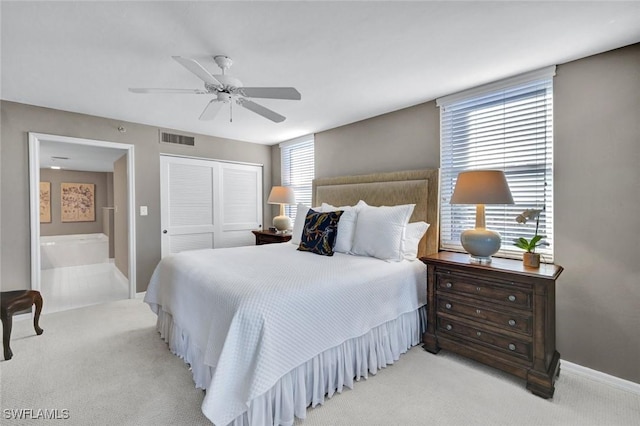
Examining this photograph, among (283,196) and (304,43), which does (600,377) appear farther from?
(283,196)

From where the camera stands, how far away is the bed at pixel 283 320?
1.51 m

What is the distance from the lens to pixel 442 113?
3.03m

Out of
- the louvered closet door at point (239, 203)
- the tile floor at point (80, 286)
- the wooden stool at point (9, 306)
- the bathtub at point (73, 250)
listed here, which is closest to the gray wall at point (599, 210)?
the louvered closet door at point (239, 203)

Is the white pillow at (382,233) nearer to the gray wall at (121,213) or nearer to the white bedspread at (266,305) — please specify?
the white bedspread at (266,305)

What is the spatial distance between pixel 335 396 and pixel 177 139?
401 centimetres

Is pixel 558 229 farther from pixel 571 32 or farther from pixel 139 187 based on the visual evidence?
pixel 139 187

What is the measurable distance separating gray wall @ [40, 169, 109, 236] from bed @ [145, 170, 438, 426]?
841 cm

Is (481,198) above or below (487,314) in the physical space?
above

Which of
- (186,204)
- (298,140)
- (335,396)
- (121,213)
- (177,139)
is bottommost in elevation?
(335,396)

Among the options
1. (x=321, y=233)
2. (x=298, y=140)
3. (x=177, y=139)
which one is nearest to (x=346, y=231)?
(x=321, y=233)

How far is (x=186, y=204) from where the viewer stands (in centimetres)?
445

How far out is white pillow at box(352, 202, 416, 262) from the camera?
2648mm

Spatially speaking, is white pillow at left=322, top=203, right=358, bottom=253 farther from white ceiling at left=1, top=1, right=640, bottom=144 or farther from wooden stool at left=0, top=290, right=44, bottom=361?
wooden stool at left=0, top=290, right=44, bottom=361

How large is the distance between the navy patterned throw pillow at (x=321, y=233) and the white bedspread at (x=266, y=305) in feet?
0.50
